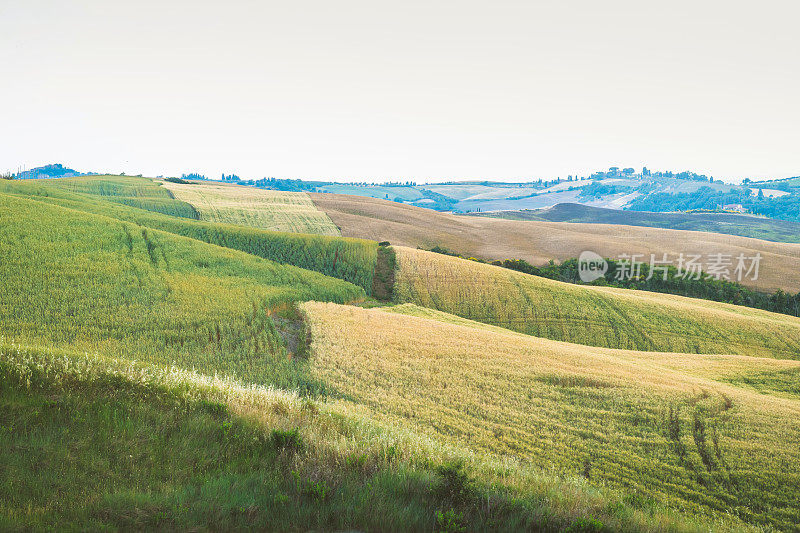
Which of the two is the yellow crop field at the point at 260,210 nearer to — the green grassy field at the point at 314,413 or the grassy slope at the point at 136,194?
the grassy slope at the point at 136,194

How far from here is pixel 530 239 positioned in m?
110

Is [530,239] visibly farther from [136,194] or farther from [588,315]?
[136,194]

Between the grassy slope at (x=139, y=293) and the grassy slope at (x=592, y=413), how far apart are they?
3.99 m

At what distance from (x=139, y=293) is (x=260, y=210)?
3068 inches

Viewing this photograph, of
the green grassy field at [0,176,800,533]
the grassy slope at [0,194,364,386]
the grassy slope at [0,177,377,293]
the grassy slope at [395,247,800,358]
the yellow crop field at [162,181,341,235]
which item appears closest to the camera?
the green grassy field at [0,176,800,533]

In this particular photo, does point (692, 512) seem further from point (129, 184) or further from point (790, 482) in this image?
point (129, 184)

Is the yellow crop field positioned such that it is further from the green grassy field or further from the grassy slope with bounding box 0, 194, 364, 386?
the grassy slope with bounding box 0, 194, 364, 386

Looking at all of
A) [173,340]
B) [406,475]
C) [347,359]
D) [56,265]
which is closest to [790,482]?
[406,475]

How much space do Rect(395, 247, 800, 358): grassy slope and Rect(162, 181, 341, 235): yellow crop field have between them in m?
43.4

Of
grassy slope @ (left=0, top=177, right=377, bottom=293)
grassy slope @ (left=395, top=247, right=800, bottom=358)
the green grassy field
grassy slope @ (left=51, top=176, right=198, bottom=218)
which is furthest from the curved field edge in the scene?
grassy slope @ (left=51, top=176, right=198, bottom=218)

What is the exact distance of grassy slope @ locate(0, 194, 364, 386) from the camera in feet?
59.5

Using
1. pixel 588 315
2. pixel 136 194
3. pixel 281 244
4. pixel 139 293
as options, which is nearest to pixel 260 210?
pixel 136 194

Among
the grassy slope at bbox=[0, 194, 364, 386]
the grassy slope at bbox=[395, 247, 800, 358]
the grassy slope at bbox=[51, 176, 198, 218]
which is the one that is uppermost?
the grassy slope at bbox=[51, 176, 198, 218]

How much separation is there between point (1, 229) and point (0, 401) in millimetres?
27907
